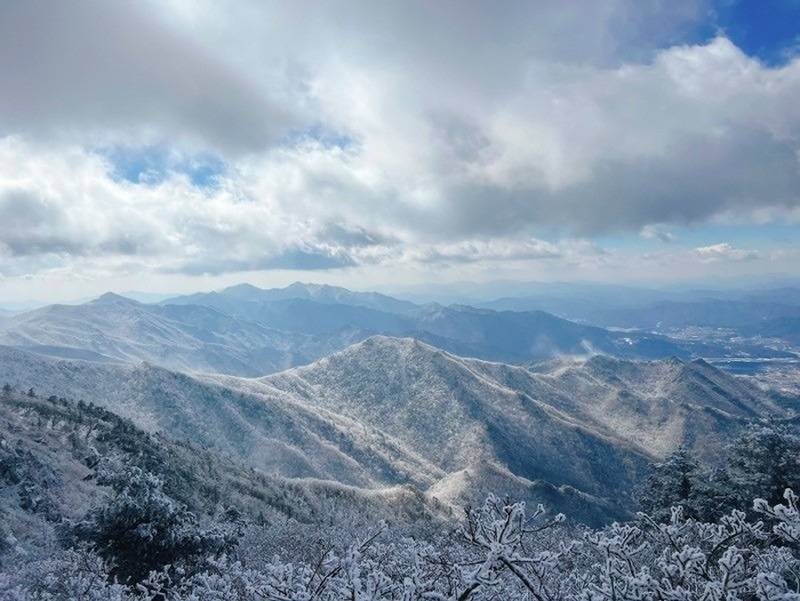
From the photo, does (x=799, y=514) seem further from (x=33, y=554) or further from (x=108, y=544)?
(x=33, y=554)

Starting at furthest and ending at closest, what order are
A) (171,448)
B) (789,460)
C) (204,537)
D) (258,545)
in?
(171,448) < (258,545) < (789,460) < (204,537)

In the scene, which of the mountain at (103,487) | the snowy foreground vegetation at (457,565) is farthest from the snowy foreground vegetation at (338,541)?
the mountain at (103,487)

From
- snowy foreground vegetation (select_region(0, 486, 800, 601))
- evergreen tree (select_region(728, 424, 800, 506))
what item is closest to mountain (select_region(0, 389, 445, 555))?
snowy foreground vegetation (select_region(0, 486, 800, 601))

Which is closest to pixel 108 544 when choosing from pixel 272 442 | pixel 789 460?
pixel 789 460

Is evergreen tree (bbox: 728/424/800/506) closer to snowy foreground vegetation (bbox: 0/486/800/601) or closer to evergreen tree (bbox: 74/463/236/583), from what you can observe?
snowy foreground vegetation (bbox: 0/486/800/601)

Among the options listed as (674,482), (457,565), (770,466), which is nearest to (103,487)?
(674,482)

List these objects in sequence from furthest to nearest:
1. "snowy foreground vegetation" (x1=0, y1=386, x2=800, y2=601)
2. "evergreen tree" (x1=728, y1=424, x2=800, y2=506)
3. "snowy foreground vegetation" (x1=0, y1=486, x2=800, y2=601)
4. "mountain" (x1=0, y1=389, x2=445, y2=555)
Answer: "mountain" (x1=0, y1=389, x2=445, y2=555) < "evergreen tree" (x1=728, y1=424, x2=800, y2=506) < "snowy foreground vegetation" (x1=0, y1=386, x2=800, y2=601) < "snowy foreground vegetation" (x1=0, y1=486, x2=800, y2=601)

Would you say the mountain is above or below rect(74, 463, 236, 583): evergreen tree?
below

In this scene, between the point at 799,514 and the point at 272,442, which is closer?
the point at 799,514

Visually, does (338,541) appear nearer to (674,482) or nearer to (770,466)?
(674,482)
